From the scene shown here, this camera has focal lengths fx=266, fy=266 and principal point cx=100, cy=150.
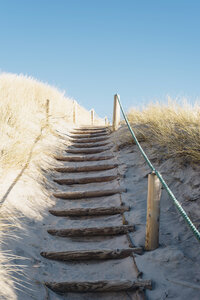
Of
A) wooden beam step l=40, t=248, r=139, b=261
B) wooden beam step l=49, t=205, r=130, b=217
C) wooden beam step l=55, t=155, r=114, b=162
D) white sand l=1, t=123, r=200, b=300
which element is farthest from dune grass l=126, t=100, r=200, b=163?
wooden beam step l=40, t=248, r=139, b=261

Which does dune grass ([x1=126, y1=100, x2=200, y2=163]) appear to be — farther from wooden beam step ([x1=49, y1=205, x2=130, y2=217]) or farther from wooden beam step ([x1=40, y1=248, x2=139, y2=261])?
wooden beam step ([x1=40, y1=248, x2=139, y2=261])

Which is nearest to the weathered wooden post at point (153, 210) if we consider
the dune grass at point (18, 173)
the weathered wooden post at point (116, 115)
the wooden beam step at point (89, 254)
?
the wooden beam step at point (89, 254)

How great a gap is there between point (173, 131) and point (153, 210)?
6.37 ft

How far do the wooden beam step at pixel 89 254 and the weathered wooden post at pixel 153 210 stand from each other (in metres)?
0.23

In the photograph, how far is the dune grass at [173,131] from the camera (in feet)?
11.9

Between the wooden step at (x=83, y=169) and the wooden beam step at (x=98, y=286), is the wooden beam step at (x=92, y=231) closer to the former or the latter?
the wooden beam step at (x=98, y=286)

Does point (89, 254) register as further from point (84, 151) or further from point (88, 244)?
point (84, 151)

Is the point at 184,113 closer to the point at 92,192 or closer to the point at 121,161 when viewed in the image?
the point at 121,161

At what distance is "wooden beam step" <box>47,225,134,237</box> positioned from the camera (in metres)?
3.07

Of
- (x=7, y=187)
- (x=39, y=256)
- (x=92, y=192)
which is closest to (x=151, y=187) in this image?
(x=39, y=256)

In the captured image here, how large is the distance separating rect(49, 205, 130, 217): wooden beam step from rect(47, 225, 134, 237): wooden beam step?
42 cm

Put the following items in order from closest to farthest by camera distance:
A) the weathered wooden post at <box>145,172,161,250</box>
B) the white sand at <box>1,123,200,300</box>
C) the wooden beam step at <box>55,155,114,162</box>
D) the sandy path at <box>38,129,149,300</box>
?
the white sand at <box>1,123,200,300</box> → the sandy path at <box>38,129,149,300</box> → the weathered wooden post at <box>145,172,161,250</box> → the wooden beam step at <box>55,155,114,162</box>

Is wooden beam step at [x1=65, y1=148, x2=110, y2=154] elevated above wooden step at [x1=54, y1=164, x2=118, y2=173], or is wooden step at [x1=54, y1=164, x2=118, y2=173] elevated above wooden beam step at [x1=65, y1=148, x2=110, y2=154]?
wooden beam step at [x1=65, y1=148, x2=110, y2=154]

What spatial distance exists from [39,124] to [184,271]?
4.70m
